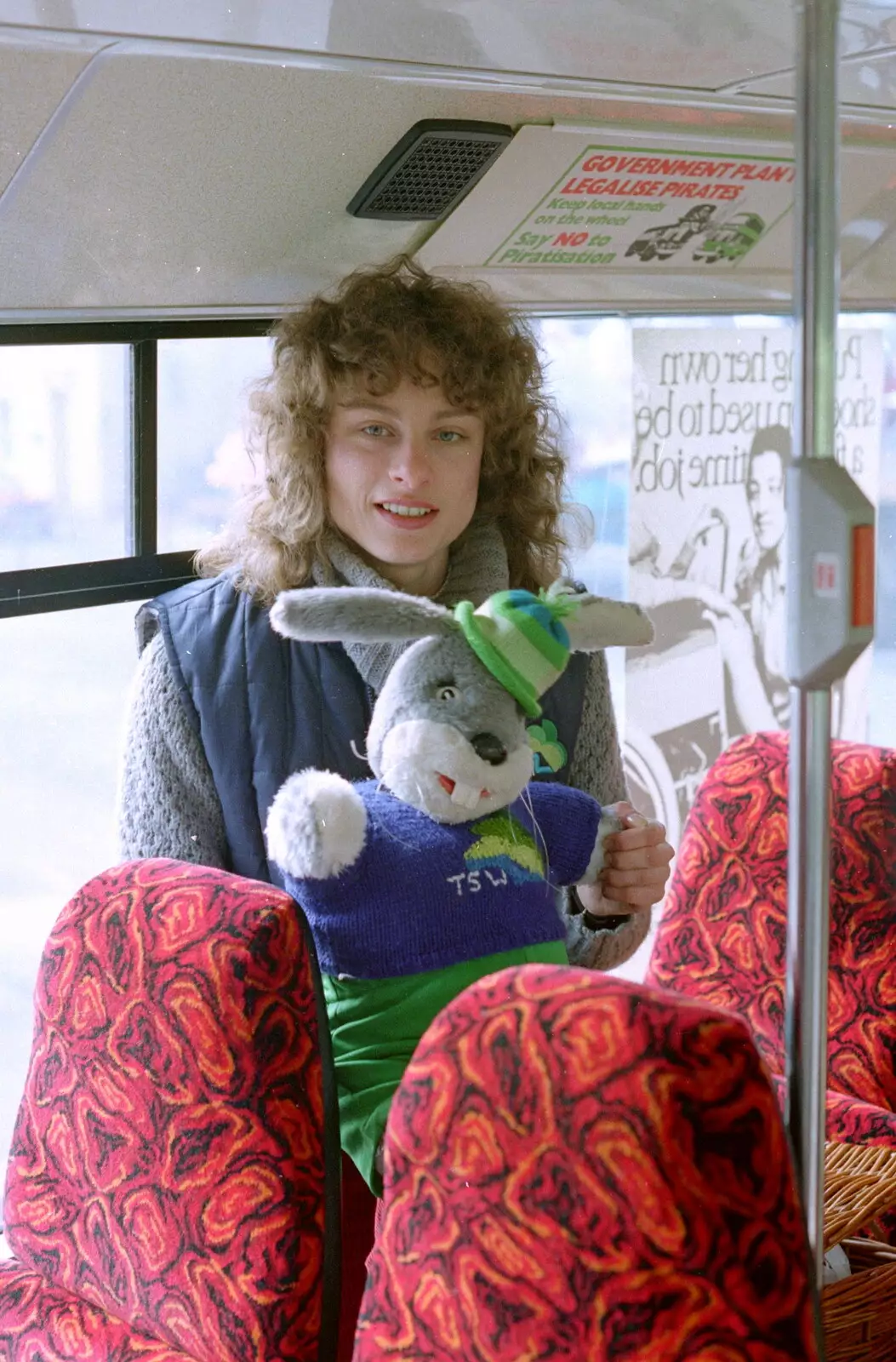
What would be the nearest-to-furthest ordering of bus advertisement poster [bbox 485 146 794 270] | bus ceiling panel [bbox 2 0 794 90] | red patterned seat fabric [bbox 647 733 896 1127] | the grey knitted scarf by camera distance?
1. bus ceiling panel [bbox 2 0 794 90]
2. the grey knitted scarf
3. red patterned seat fabric [bbox 647 733 896 1127]
4. bus advertisement poster [bbox 485 146 794 270]

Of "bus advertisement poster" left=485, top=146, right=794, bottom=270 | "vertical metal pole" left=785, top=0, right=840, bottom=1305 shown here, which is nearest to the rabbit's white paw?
"vertical metal pole" left=785, top=0, right=840, bottom=1305

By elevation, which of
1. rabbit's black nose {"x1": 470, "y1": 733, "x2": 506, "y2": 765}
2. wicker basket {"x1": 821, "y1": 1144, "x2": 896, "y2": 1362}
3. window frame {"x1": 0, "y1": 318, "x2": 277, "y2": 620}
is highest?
window frame {"x1": 0, "y1": 318, "x2": 277, "y2": 620}

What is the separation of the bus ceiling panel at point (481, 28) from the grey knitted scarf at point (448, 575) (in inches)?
20.4

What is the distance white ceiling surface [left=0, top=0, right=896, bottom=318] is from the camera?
5.18ft

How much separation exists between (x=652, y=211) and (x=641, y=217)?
2 cm

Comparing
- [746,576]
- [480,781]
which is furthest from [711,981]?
[746,576]

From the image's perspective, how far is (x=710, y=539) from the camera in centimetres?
328

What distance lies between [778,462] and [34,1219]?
2563 millimetres

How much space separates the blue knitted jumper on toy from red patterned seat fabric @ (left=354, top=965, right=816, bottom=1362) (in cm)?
30

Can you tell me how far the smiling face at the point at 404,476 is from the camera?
5.77ft

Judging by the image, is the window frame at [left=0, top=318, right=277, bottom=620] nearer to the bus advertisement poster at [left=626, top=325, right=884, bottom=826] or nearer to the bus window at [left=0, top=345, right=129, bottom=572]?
the bus window at [left=0, top=345, right=129, bottom=572]

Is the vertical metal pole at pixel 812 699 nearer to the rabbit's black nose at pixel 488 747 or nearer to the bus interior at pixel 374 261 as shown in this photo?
the bus interior at pixel 374 261

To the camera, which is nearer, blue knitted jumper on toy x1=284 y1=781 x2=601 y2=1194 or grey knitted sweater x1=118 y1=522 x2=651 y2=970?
blue knitted jumper on toy x1=284 y1=781 x2=601 y2=1194

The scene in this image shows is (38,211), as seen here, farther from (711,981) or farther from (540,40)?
(711,981)
